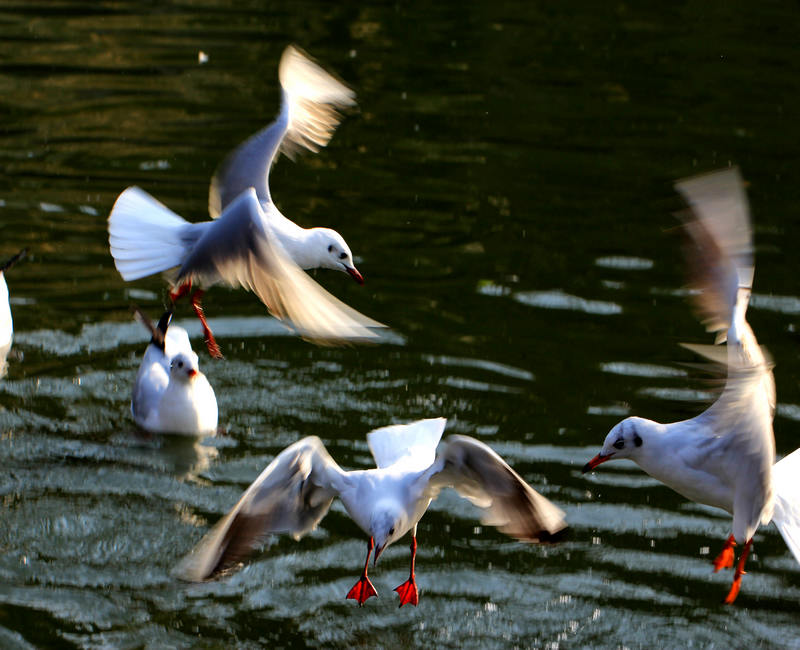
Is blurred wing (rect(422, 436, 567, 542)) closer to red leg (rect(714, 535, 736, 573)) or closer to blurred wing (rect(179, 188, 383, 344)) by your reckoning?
blurred wing (rect(179, 188, 383, 344))

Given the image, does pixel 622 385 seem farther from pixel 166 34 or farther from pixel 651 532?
pixel 166 34

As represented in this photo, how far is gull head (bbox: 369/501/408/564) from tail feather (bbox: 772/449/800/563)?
5.90 ft

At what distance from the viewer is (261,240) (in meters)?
6.67

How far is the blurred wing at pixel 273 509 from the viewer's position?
5.63 meters

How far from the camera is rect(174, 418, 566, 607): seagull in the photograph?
5668 mm

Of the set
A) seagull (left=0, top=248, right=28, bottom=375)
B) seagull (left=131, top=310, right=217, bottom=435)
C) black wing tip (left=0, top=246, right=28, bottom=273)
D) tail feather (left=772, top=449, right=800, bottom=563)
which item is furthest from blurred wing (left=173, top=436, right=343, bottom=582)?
black wing tip (left=0, top=246, right=28, bottom=273)

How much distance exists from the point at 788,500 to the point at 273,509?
2467 mm

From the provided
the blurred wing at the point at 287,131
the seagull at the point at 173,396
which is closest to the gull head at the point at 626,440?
the seagull at the point at 173,396

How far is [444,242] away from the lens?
10.9 metres

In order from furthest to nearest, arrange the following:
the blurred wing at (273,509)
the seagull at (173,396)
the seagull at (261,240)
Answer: the seagull at (173,396) → the seagull at (261,240) → the blurred wing at (273,509)

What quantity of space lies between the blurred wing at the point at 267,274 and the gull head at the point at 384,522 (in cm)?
75

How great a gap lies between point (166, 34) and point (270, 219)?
9.76m

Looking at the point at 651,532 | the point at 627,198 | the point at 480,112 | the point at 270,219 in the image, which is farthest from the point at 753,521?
the point at 480,112

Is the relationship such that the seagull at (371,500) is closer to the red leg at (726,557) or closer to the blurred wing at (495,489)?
the blurred wing at (495,489)
